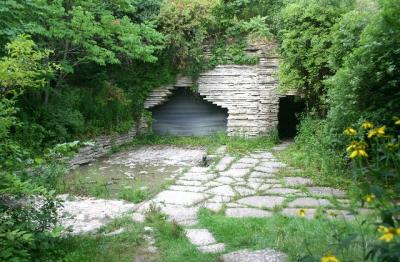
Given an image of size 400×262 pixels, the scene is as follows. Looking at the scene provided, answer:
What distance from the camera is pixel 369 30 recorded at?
5875 millimetres

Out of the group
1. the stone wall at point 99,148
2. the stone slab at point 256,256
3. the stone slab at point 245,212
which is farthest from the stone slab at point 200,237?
the stone wall at point 99,148

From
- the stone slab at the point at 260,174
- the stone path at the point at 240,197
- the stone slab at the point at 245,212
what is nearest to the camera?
the stone path at the point at 240,197

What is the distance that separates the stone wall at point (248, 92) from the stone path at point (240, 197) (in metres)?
3.37

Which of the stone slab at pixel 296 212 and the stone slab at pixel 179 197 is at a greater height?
the stone slab at pixel 296 212

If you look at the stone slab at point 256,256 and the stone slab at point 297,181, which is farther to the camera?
the stone slab at point 297,181

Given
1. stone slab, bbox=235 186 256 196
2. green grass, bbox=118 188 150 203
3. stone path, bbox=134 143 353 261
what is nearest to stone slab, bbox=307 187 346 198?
stone path, bbox=134 143 353 261

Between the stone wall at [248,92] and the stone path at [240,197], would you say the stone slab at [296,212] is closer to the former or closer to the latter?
the stone path at [240,197]

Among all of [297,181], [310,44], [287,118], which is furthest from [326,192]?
[287,118]

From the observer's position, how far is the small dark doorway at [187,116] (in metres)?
12.7

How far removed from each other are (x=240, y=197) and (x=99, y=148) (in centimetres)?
521

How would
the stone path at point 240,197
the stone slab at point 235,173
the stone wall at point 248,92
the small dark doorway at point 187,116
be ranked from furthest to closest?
the small dark doorway at point 187,116 < the stone wall at point 248,92 < the stone slab at point 235,173 < the stone path at point 240,197

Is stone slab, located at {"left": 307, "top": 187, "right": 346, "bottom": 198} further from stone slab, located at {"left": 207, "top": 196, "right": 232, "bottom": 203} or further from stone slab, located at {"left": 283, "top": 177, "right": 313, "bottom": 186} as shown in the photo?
stone slab, located at {"left": 207, "top": 196, "right": 232, "bottom": 203}

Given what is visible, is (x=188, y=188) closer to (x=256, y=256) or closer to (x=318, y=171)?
A: (x=318, y=171)

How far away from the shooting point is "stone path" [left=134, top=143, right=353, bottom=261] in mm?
4598
